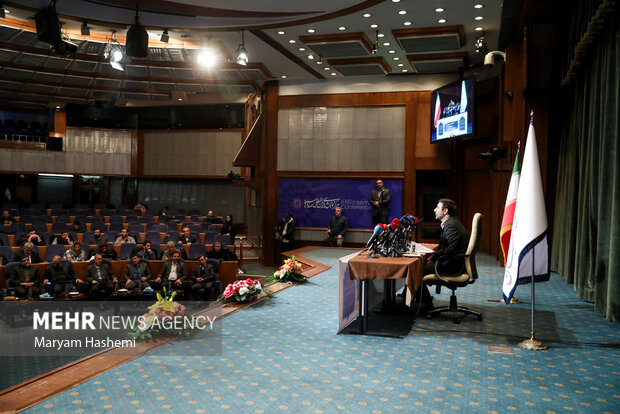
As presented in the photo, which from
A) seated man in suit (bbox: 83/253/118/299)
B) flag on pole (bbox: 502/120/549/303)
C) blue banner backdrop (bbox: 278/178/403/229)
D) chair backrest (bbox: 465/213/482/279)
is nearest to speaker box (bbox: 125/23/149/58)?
seated man in suit (bbox: 83/253/118/299)

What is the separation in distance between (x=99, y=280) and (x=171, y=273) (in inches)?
45.1

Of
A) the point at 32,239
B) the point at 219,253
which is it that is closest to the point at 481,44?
the point at 219,253

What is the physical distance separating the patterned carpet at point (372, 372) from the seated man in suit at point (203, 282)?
2.96 m

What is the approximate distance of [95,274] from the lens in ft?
28.0

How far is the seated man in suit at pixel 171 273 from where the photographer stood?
873cm

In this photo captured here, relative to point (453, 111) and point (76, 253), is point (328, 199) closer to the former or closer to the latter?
point (453, 111)

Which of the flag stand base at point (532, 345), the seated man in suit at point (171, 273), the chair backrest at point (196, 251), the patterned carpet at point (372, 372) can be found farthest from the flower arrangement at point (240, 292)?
the chair backrest at point (196, 251)

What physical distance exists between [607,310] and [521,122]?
4.24 m

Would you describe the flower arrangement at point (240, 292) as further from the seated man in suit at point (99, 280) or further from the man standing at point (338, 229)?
the man standing at point (338, 229)

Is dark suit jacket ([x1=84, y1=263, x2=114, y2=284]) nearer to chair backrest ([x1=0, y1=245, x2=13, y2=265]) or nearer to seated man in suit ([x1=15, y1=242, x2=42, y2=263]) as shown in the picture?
seated man in suit ([x1=15, y1=242, x2=42, y2=263])

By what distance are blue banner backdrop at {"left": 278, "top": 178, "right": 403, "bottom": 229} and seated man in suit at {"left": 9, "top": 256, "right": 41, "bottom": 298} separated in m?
6.68

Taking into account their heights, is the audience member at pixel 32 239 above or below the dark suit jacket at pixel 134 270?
above

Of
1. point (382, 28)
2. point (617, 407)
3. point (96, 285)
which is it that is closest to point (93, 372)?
point (617, 407)

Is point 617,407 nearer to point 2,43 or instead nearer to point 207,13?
point 207,13
